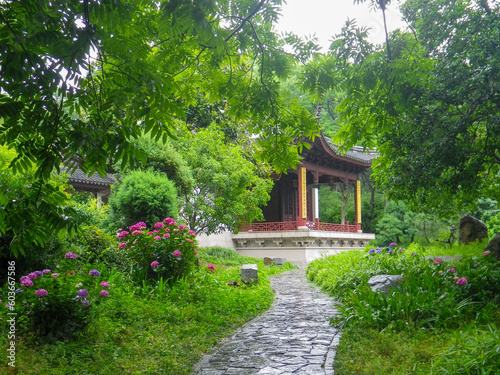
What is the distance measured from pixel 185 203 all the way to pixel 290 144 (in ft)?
33.1

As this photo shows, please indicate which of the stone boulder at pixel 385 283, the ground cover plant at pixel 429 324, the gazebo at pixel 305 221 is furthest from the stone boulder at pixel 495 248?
the gazebo at pixel 305 221

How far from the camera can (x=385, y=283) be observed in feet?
24.8

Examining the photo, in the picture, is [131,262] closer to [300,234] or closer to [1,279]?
[1,279]

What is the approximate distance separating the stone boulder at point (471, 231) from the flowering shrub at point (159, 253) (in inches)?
313

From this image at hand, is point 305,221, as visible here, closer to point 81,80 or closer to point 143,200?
point 143,200

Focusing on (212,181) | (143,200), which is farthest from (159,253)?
(212,181)

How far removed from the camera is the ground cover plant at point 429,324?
14.8 feet

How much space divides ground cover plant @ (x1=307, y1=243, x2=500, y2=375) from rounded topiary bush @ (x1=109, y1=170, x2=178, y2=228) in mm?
4897

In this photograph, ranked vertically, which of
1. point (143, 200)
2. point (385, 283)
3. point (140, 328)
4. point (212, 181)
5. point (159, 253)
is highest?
point (212, 181)

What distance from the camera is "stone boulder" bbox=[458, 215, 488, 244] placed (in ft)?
41.2

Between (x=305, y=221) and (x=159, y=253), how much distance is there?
14.5 m

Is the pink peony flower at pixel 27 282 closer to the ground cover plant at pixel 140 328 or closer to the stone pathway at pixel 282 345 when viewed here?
the ground cover plant at pixel 140 328

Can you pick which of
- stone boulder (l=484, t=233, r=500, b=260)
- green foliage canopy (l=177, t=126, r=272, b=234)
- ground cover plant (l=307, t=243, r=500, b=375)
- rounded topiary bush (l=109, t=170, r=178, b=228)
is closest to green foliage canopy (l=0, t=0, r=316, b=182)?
ground cover plant (l=307, t=243, r=500, b=375)

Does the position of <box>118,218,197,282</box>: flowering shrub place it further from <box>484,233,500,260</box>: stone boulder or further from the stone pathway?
<box>484,233,500,260</box>: stone boulder
